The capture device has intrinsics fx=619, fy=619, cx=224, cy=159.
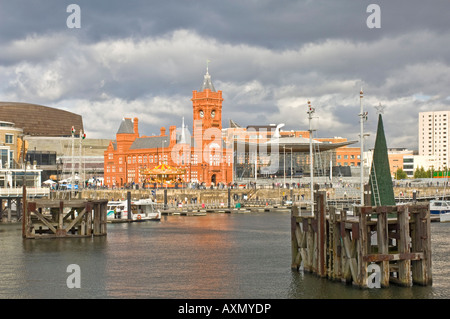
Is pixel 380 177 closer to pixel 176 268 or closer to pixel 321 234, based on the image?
pixel 321 234

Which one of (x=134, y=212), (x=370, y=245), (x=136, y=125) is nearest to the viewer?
(x=370, y=245)

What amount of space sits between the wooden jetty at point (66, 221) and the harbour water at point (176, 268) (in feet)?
4.55

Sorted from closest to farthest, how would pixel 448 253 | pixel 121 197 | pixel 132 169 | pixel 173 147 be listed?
pixel 448 253 < pixel 121 197 < pixel 173 147 < pixel 132 169

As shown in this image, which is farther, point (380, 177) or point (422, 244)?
point (380, 177)

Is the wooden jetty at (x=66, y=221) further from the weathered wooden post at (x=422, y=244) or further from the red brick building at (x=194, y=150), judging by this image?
the red brick building at (x=194, y=150)

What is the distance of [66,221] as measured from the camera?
6625 centimetres

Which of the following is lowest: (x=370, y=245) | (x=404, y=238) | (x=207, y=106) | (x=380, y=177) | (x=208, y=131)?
(x=370, y=245)

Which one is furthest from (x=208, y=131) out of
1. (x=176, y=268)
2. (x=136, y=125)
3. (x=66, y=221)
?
(x=176, y=268)

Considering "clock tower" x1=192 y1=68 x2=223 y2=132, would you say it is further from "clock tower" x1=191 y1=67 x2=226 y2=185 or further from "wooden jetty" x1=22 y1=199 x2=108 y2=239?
"wooden jetty" x1=22 y1=199 x2=108 y2=239

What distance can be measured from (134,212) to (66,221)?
22.7m

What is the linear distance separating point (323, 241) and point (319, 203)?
2247 mm
